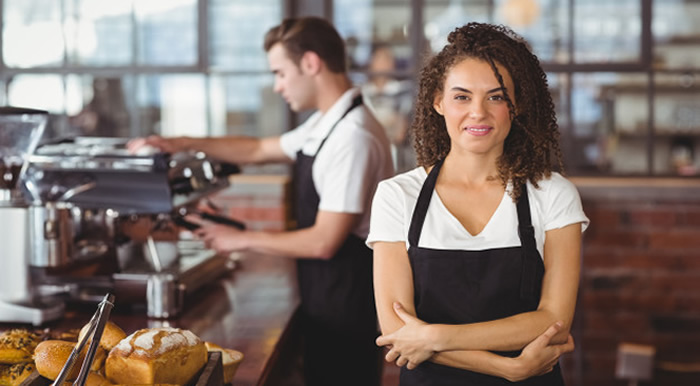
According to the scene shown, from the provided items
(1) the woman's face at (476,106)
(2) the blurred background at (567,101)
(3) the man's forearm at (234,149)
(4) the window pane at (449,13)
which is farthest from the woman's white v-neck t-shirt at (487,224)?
(4) the window pane at (449,13)

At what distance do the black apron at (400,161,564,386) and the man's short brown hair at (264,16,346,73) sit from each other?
41.5 inches

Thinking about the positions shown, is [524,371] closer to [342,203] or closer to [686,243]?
[342,203]

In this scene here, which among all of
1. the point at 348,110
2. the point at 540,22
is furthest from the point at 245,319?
the point at 540,22

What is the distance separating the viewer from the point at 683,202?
12.1 ft

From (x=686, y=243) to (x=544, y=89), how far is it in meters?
2.29

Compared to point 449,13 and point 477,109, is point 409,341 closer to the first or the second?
point 477,109

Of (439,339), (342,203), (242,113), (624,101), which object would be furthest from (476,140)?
(624,101)

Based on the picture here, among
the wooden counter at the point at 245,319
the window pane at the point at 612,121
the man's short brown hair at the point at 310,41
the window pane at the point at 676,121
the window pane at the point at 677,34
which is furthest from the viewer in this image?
the window pane at the point at 612,121

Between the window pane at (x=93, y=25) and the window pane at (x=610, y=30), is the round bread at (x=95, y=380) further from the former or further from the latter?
the window pane at (x=610, y=30)

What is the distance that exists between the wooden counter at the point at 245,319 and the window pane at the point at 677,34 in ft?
19.0

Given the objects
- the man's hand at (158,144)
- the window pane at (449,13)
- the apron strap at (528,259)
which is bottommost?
the apron strap at (528,259)

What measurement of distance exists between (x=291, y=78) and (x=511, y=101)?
1.08m

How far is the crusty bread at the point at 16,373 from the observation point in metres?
1.46

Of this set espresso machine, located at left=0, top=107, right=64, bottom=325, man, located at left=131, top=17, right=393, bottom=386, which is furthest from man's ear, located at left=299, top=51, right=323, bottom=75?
espresso machine, located at left=0, top=107, right=64, bottom=325
